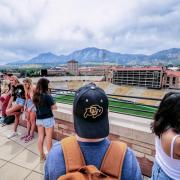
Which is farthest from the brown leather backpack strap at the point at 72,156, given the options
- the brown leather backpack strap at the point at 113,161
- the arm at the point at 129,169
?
the arm at the point at 129,169

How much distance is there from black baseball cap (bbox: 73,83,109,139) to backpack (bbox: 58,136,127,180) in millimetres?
82

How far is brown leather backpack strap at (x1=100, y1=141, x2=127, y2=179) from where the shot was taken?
2.81 ft

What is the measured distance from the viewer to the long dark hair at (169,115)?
1228 millimetres

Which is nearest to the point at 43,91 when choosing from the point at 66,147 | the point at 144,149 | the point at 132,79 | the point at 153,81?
the point at 144,149

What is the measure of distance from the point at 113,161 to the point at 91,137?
0.17 metres

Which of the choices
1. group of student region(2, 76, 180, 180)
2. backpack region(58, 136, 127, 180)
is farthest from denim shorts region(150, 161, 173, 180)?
backpack region(58, 136, 127, 180)

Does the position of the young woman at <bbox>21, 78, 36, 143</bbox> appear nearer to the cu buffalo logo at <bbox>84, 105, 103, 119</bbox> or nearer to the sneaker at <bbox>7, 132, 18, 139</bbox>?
the sneaker at <bbox>7, 132, 18, 139</bbox>

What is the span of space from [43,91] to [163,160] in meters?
2.02

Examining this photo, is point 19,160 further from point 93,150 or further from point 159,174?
point 93,150

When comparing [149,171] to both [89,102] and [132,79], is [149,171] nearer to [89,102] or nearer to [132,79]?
[89,102]

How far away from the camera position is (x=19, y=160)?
3.11 meters

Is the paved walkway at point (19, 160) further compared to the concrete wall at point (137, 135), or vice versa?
the paved walkway at point (19, 160)

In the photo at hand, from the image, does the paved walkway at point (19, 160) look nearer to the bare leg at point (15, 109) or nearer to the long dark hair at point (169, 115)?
the bare leg at point (15, 109)

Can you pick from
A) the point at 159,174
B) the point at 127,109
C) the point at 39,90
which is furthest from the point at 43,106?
the point at 159,174
